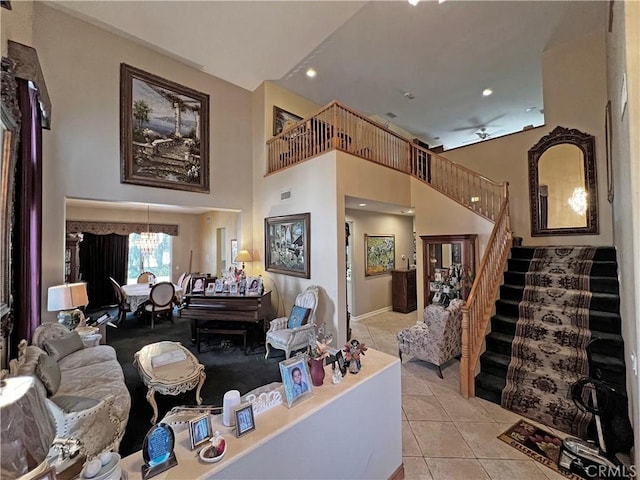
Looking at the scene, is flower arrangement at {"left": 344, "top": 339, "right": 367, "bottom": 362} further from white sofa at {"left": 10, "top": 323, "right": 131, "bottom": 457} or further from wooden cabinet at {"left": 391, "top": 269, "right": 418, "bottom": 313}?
wooden cabinet at {"left": 391, "top": 269, "right": 418, "bottom": 313}

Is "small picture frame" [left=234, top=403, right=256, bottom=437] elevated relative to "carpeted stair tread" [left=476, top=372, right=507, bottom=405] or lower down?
elevated

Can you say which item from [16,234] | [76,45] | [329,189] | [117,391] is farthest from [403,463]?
[76,45]

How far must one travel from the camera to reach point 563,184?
5.19m

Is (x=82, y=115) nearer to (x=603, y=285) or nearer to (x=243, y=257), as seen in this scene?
(x=243, y=257)

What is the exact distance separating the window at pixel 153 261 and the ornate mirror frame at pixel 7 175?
18.4ft

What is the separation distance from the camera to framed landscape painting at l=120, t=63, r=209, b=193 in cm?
475

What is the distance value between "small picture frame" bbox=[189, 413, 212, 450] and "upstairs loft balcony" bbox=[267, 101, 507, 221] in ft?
12.8

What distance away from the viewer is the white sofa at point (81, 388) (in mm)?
1950

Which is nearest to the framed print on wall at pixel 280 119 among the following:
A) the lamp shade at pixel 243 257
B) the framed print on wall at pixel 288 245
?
the framed print on wall at pixel 288 245

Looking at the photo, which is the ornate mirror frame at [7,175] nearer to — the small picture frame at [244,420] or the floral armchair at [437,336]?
the small picture frame at [244,420]

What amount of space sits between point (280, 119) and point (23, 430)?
20.9 feet

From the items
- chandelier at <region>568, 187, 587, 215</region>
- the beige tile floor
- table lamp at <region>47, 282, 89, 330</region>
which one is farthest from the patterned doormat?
table lamp at <region>47, 282, 89, 330</region>

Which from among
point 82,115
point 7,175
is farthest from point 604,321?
point 82,115

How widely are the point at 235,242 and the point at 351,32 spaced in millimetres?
5012
